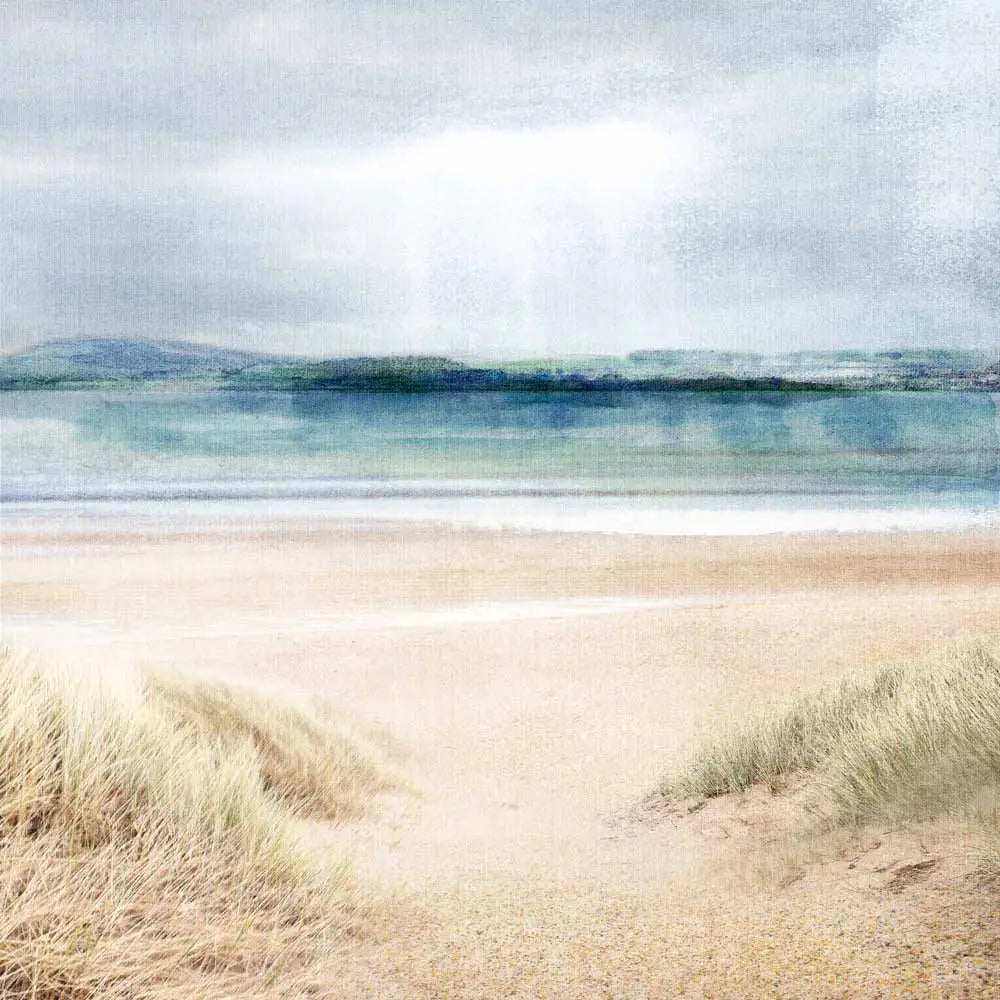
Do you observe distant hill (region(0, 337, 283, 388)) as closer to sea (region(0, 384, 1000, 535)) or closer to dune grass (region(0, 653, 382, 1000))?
sea (region(0, 384, 1000, 535))

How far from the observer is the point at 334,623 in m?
4.73

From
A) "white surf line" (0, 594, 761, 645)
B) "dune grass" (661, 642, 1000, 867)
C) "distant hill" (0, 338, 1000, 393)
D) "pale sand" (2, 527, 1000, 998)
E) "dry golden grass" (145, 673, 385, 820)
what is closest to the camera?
"dune grass" (661, 642, 1000, 867)

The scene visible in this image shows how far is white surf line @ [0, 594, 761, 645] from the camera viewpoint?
4.39 meters

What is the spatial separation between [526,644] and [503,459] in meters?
0.88

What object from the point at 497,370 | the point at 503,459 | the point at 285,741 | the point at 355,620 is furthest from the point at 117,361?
the point at 285,741

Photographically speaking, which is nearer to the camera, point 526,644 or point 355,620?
point 526,644

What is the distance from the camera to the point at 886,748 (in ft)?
8.25

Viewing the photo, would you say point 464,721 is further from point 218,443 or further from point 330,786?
point 218,443

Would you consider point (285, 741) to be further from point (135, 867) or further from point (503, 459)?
point (503, 459)

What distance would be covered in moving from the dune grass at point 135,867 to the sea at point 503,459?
240cm

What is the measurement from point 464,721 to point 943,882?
2472 mm

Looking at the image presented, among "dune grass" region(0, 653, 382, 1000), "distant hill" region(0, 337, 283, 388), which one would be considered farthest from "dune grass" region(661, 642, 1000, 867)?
"distant hill" region(0, 337, 283, 388)

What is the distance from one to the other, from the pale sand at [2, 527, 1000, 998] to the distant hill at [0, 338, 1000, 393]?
27.7 inches

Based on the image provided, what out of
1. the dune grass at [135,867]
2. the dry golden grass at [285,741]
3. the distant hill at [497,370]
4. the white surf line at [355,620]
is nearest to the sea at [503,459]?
the distant hill at [497,370]
